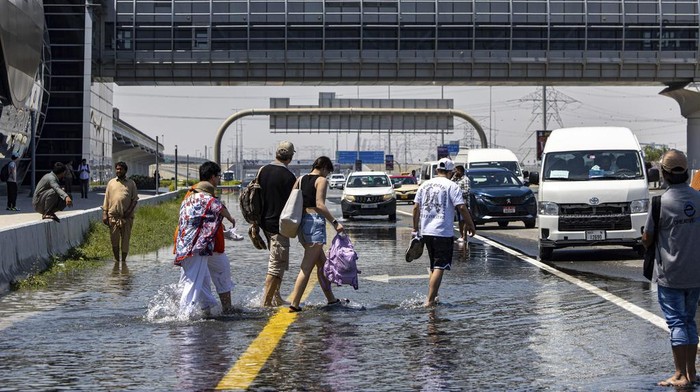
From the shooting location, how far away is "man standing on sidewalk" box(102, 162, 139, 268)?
69.3 feet

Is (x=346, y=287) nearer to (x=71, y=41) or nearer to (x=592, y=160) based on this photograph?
(x=592, y=160)

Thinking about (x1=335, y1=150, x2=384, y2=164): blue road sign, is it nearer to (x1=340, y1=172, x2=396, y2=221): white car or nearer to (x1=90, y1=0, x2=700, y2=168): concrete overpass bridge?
(x1=90, y1=0, x2=700, y2=168): concrete overpass bridge

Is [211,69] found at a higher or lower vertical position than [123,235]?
higher

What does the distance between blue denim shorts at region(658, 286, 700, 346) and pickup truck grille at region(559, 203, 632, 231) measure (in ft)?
40.1

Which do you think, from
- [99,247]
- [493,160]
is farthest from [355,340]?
[493,160]

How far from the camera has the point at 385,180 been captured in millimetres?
41906

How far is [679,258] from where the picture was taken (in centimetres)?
898

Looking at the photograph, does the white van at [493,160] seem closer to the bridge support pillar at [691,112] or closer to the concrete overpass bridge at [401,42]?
the concrete overpass bridge at [401,42]

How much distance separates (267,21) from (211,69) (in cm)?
473

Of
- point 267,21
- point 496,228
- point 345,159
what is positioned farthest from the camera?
point 345,159

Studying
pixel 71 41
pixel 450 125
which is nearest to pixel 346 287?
pixel 71 41

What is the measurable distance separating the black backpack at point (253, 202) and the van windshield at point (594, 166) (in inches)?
377

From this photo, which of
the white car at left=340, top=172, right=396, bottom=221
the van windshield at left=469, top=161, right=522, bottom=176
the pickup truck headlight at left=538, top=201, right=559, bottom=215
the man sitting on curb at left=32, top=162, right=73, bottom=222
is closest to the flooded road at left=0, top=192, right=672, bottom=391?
the man sitting on curb at left=32, top=162, right=73, bottom=222

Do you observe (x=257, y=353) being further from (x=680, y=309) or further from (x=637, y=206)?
(x=637, y=206)
